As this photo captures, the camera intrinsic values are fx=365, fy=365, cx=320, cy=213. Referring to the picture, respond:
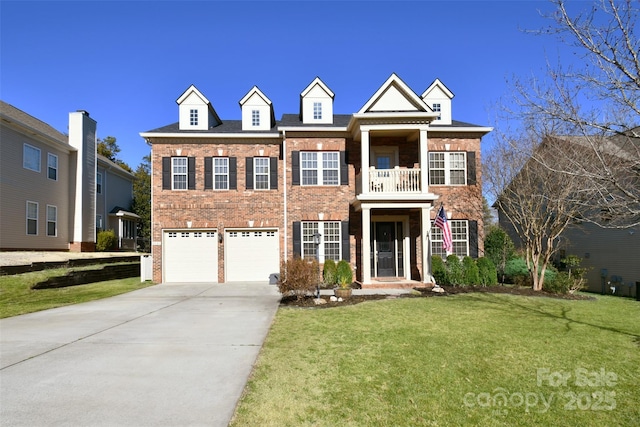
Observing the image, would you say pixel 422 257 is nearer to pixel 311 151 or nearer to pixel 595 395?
pixel 311 151

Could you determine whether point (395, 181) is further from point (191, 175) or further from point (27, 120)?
point (27, 120)

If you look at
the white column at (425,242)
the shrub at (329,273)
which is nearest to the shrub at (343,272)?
the shrub at (329,273)

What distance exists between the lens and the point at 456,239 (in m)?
15.9

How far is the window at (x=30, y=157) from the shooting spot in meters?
18.6

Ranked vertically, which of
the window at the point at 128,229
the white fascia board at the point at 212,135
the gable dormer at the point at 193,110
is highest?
the gable dormer at the point at 193,110

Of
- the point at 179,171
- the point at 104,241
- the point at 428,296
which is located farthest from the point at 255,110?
the point at 104,241

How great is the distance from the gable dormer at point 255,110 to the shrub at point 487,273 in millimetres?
10914

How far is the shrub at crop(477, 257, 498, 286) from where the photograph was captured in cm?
1391

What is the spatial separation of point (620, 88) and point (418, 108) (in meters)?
9.54

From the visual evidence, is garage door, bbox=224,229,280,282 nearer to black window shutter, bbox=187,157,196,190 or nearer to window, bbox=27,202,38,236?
black window shutter, bbox=187,157,196,190

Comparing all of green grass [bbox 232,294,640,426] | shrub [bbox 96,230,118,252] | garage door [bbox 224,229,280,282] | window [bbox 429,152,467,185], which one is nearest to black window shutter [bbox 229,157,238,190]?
garage door [bbox 224,229,280,282]

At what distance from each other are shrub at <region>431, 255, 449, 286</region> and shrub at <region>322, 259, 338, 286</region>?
389 cm

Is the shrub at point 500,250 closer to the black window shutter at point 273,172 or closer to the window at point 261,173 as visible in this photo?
the black window shutter at point 273,172

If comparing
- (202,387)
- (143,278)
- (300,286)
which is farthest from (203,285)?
(202,387)
